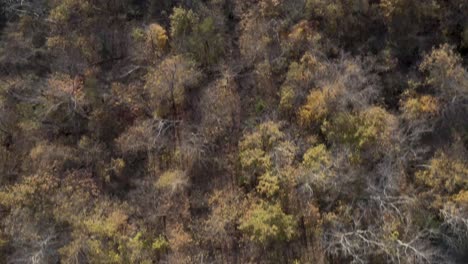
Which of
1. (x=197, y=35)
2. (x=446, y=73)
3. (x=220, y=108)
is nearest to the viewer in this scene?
(x=446, y=73)

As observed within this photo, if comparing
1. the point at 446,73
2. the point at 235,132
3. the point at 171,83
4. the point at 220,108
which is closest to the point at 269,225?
the point at 235,132

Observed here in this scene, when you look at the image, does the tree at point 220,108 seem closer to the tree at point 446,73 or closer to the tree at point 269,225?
the tree at point 269,225

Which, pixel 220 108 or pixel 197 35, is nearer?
pixel 220 108

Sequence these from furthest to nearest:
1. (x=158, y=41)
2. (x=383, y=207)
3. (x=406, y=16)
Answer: (x=158, y=41), (x=406, y=16), (x=383, y=207)

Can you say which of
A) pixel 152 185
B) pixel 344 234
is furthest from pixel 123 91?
pixel 344 234

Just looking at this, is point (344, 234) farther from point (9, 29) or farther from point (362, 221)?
point (9, 29)

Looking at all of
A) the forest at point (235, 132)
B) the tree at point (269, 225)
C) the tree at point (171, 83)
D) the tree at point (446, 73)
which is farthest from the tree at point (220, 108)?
the tree at point (446, 73)

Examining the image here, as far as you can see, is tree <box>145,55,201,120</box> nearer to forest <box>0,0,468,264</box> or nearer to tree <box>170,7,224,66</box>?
forest <box>0,0,468,264</box>

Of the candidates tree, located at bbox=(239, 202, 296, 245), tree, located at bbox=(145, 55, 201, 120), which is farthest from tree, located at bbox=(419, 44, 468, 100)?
tree, located at bbox=(145, 55, 201, 120)

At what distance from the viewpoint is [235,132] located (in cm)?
2522

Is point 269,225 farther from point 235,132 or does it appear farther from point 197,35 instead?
point 197,35

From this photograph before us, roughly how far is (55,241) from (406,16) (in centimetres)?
1832

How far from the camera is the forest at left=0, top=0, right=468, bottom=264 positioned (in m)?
23.0

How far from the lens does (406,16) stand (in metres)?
24.2
